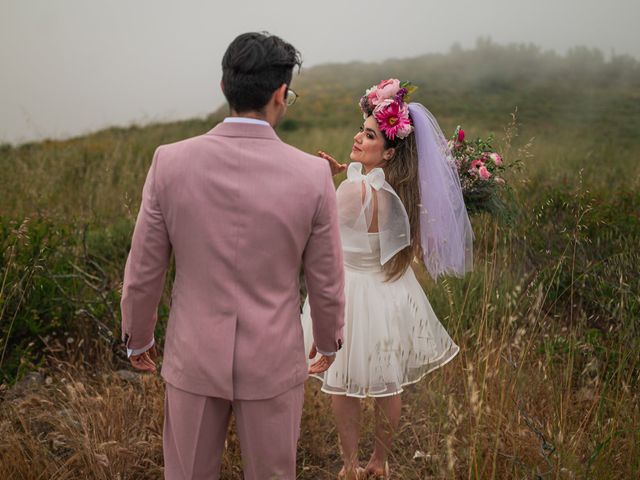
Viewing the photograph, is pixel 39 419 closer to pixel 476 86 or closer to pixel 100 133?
pixel 100 133

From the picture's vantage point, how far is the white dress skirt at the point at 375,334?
2779 mm

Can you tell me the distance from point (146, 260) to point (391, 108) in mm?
1492

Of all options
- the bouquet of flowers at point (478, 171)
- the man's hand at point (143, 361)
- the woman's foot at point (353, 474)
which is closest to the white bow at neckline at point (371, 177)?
the bouquet of flowers at point (478, 171)

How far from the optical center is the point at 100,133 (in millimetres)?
13555

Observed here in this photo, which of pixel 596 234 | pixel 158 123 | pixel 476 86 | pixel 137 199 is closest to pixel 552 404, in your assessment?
pixel 596 234

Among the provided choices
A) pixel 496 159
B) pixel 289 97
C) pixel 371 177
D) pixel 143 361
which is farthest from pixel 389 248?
pixel 143 361

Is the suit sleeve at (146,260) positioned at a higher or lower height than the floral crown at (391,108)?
lower

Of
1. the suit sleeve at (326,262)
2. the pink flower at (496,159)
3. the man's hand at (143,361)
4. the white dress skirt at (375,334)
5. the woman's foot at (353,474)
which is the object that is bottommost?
the woman's foot at (353,474)

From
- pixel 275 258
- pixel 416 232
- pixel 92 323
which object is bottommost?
pixel 92 323

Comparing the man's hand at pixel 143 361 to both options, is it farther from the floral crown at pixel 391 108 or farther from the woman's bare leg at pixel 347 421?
the floral crown at pixel 391 108

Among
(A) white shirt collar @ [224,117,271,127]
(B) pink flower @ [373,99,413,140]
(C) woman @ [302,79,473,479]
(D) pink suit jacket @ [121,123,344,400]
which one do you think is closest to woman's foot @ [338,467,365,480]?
(C) woman @ [302,79,473,479]

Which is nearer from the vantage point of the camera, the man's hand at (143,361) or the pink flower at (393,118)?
the man's hand at (143,361)

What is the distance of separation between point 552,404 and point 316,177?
1.88 metres

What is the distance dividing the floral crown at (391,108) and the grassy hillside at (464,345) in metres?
0.57
